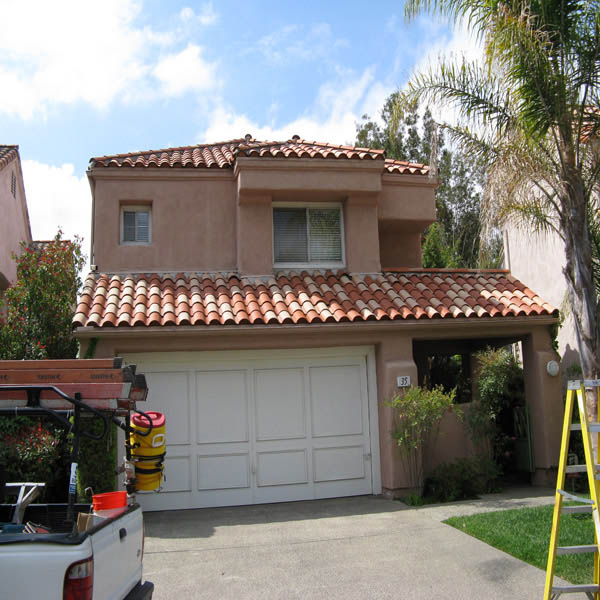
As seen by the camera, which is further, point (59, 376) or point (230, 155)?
point (230, 155)

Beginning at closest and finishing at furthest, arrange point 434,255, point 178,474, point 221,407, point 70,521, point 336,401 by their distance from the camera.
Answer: point 70,521
point 178,474
point 221,407
point 336,401
point 434,255

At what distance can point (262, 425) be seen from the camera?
10656mm

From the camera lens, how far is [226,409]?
10570 mm

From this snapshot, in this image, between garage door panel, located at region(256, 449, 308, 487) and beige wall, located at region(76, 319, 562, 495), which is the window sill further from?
garage door panel, located at region(256, 449, 308, 487)

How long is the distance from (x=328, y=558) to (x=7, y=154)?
15990mm

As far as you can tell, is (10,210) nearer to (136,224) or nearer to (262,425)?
(136,224)

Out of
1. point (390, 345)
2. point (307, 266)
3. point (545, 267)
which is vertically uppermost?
point (545, 267)

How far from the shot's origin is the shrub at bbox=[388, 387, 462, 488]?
391 inches

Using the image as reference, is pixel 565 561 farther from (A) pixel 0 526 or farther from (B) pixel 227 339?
(B) pixel 227 339

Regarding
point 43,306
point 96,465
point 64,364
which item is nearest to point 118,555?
point 64,364

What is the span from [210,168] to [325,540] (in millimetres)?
7446

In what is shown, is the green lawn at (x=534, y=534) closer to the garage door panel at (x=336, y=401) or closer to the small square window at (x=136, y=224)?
the garage door panel at (x=336, y=401)

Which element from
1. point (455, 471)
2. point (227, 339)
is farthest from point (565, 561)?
point (227, 339)

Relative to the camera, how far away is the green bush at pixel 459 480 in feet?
33.0
